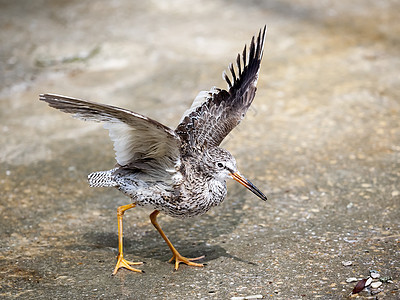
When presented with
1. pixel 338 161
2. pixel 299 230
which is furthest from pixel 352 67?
pixel 299 230

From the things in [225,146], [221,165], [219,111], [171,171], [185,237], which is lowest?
[185,237]

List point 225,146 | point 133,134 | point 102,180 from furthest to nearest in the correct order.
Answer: point 225,146
point 102,180
point 133,134

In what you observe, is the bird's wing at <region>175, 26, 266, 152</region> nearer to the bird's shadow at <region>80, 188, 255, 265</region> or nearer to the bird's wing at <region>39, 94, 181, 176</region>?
the bird's wing at <region>39, 94, 181, 176</region>

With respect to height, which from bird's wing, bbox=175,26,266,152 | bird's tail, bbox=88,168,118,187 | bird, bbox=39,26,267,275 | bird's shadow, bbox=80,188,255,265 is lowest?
bird's shadow, bbox=80,188,255,265

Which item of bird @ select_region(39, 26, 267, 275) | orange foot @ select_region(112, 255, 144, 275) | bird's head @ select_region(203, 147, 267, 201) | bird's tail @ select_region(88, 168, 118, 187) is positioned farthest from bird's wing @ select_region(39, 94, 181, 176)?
orange foot @ select_region(112, 255, 144, 275)

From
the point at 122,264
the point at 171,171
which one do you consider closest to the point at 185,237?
the point at 122,264

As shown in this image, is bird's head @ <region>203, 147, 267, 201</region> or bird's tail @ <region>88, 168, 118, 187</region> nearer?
bird's head @ <region>203, 147, 267, 201</region>

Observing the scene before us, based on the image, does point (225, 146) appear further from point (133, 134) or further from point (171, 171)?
point (133, 134)
